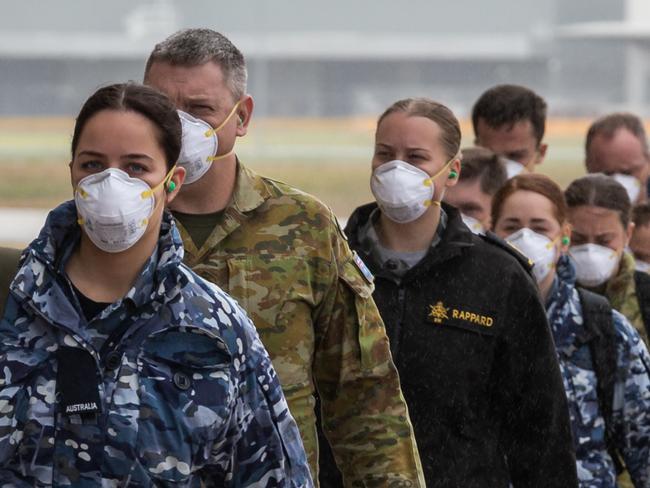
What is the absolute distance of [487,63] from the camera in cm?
5028

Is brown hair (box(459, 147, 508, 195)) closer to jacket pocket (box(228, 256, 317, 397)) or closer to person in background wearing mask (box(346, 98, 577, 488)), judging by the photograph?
person in background wearing mask (box(346, 98, 577, 488))

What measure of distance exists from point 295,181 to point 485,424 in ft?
102

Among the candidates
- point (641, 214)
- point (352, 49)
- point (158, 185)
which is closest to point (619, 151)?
point (641, 214)

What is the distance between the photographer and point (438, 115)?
461 cm

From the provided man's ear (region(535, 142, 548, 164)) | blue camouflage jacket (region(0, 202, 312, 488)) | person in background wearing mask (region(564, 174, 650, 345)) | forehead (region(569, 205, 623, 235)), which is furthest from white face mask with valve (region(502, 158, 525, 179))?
blue camouflage jacket (region(0, 202, 312, 488))

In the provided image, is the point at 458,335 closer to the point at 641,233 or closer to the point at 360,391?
the point at 360,391

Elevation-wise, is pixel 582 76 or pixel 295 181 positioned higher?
pixel 582 76

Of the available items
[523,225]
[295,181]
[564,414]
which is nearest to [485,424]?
[564,414]

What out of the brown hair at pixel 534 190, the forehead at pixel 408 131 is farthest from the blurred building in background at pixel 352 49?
the forehead at pixel 408 131

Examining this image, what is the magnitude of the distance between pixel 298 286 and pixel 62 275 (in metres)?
1.00

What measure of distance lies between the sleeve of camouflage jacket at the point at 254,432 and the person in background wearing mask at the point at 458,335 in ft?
4.78

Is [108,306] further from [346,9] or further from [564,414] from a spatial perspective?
[346,9]

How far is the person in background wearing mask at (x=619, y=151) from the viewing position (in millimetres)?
7793

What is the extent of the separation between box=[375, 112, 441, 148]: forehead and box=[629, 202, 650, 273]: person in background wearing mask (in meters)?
2.74
